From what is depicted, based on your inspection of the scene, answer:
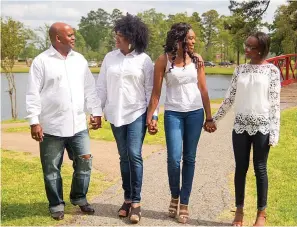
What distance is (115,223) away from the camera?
13.1 ft

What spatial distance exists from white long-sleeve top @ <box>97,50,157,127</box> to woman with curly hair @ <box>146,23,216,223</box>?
116 mm

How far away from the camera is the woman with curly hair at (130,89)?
394cm

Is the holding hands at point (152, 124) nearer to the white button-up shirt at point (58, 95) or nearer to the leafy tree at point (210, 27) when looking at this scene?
the white button-up shirt at point (58, 95)

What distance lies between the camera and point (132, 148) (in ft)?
13.0

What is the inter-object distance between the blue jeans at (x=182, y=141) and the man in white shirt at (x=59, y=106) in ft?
2.23

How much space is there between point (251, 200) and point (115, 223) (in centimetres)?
152

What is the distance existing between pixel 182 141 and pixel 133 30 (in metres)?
1.09

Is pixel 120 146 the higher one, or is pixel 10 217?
pixel 120 146

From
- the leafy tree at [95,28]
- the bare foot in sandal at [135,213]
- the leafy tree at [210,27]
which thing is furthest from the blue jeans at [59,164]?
the leafy tree at [95,28]

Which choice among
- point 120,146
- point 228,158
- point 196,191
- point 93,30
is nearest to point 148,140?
point 228,158

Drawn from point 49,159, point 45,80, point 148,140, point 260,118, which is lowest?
point 148,140

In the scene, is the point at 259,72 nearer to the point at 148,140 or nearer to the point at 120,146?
the point at 120,146

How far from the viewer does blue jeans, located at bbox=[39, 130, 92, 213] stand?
4000 mm

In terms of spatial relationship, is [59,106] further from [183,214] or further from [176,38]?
[183,214]
